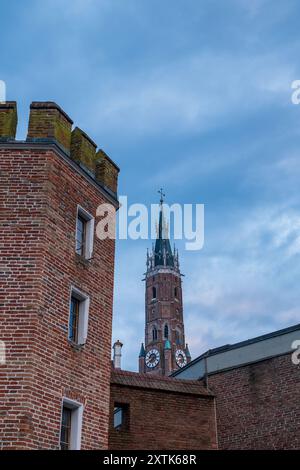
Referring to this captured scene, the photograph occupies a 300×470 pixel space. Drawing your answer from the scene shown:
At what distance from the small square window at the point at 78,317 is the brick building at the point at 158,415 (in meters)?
4.57

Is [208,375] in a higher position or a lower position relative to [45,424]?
higher

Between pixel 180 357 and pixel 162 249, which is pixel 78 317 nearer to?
pixel 180 357

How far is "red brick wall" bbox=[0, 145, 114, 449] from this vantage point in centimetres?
1284

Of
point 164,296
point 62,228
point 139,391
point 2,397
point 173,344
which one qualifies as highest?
point 164,296

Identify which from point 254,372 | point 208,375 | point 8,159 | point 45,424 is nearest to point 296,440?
point 254,372

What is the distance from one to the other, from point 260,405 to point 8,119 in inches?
495

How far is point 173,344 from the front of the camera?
12000 centimetres

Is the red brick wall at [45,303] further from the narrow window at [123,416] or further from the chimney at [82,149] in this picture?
the narrow window at [123,416]

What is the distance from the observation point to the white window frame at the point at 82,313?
590 inches

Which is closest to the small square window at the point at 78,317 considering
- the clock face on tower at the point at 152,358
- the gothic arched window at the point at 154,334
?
the clock face on tower at the point at 152,358

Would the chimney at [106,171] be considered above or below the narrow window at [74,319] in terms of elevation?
above
